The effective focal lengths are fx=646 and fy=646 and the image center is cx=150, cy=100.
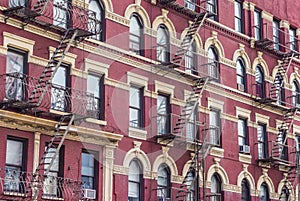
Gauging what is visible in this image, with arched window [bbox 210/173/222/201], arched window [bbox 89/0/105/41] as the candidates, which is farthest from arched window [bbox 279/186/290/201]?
arched window [bbox 89/0/105/41]

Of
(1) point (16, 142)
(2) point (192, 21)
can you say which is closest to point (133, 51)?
(2) point (192, 21)

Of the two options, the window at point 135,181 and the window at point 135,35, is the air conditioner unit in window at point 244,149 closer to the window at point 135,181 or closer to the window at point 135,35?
the window at point 135,181

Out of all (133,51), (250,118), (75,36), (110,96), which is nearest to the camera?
(75,36)

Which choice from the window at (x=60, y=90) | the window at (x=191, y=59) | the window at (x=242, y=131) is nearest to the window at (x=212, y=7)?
the window at (x=191, y=59)

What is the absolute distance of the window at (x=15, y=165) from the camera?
21.5 metres

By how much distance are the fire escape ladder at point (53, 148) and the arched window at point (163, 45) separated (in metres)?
6.96

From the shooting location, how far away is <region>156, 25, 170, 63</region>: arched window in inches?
1130

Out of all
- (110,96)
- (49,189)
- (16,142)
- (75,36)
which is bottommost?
(49,189)

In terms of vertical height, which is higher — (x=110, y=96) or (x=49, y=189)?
(x=110, y=96)

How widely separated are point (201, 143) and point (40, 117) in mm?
9083

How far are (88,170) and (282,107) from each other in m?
14.9

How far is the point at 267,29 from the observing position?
121ft

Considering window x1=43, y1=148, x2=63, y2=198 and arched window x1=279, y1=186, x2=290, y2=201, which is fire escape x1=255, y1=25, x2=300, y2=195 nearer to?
arched window x1=279, y1=186, x2=290, y2=201

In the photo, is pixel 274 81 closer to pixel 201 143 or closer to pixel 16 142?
pixel 201 143
